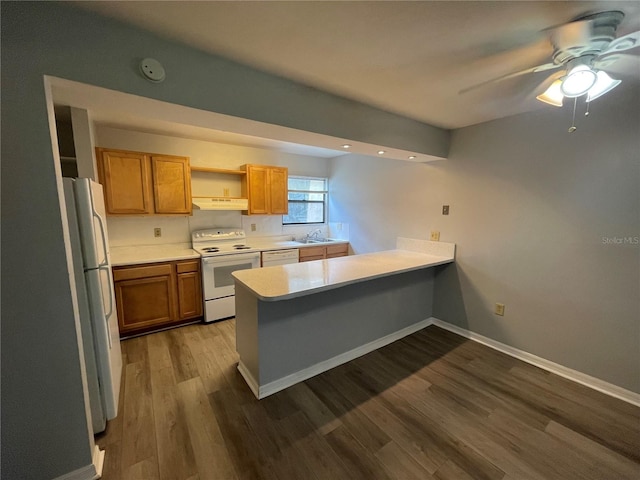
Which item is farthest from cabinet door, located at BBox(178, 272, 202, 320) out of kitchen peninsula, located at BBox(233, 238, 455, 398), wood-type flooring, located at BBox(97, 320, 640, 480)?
kitchen peninsula, located at BBox(233, 238, 455, 398)

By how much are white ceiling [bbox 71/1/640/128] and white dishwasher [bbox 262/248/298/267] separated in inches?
93.8

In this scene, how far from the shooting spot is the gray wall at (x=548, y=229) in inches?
76.5

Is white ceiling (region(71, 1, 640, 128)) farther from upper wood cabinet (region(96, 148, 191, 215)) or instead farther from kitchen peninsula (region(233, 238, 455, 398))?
upper wood cabinet (region(96, 148, 191, 215))

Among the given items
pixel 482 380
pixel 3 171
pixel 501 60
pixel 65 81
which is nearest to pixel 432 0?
pixel 501 60

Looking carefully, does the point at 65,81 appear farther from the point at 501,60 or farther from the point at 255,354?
the point at 501,60

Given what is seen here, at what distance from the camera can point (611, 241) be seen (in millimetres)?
1988

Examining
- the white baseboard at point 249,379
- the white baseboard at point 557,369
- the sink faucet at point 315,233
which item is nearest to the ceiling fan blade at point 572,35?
the white baseboard at point 557,369

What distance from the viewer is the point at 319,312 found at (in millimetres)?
2244

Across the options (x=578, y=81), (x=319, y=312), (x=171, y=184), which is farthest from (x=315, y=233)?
(x=578, y=81)

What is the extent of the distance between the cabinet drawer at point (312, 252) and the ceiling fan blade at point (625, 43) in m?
3.43

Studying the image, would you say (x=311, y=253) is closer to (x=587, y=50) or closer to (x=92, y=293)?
(x=92, y=293)

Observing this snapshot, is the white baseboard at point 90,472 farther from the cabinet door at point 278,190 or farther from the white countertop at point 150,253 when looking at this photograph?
the cabinet door at point 278,190

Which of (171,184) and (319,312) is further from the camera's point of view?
(171,184)

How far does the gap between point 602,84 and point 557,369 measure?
2306 millimetres
